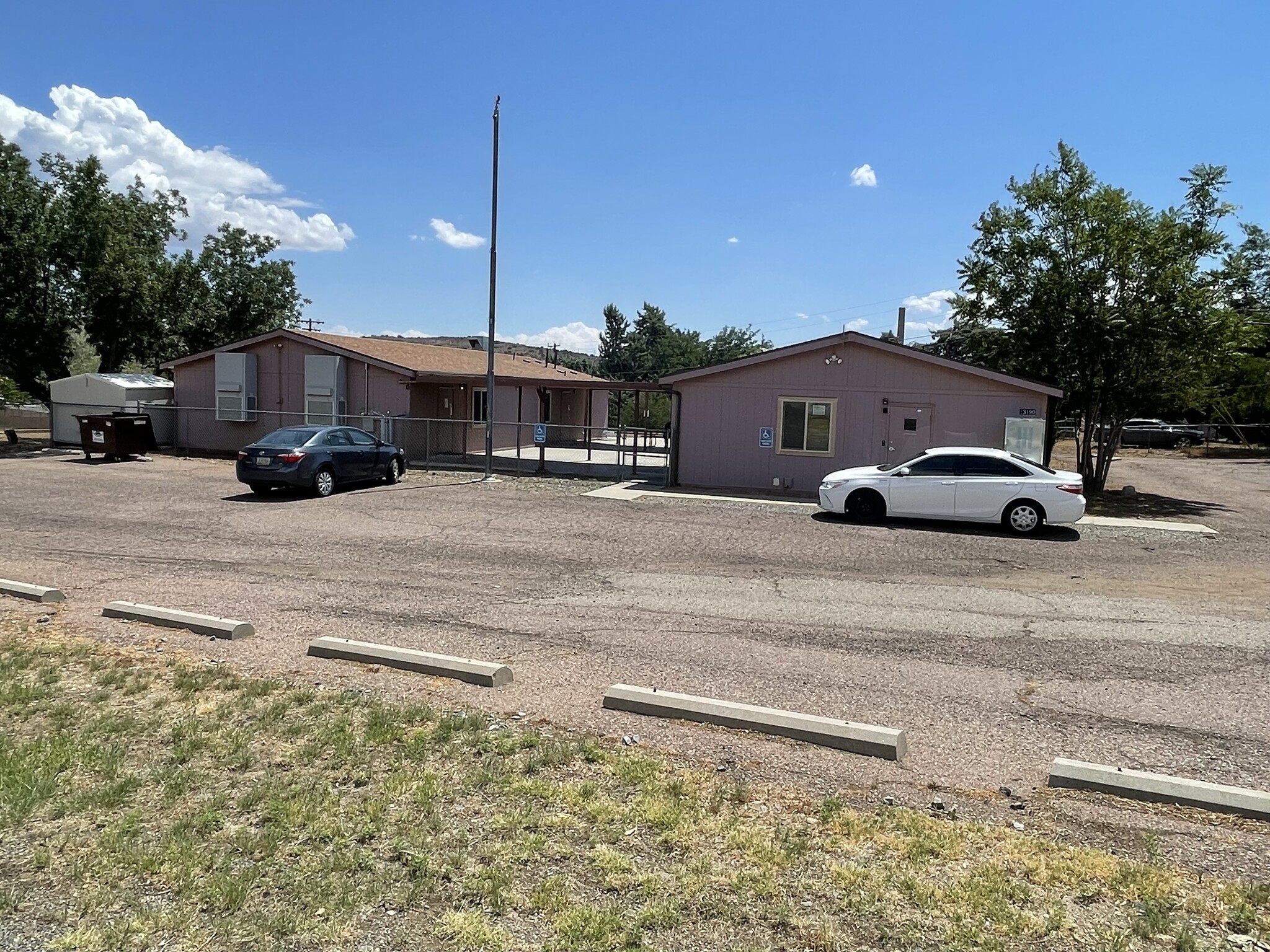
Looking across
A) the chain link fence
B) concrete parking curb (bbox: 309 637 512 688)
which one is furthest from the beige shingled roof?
concrete parking curb (bbox: 309 637 512 688)

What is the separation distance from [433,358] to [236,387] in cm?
615

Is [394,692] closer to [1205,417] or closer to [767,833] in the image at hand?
[767,833]

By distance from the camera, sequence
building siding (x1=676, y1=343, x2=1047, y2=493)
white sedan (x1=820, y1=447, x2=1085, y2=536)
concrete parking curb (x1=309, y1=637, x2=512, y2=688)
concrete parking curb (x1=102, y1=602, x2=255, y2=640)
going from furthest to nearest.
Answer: building siding (x1=676, y1=343, x2=1047, y2=493), white sedan (x1=820, y1=447, x2=1085, y2=536), concrete parking curb (x1=102, y1=602, x2=255, y2=640), concrete parking curb (x1=309, y1=637, x2=512, y2=688)

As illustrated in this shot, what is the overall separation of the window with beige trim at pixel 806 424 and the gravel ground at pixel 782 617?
4.07 metres

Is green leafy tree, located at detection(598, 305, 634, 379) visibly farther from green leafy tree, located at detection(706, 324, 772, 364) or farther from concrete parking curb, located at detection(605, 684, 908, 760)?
concrete parking curb, located at detection(605, 684, 908, 760)

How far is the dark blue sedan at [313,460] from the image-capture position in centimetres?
1734

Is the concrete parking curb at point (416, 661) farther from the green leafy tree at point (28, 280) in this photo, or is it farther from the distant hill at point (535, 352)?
the distant hill at point (535, 352)

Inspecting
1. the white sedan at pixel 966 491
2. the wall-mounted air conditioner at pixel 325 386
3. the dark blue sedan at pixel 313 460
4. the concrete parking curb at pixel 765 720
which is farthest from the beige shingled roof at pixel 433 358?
the concrete parking curb at pixel 765 720

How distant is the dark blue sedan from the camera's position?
1734 cm

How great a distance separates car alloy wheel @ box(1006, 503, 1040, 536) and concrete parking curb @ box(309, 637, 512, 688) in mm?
11355

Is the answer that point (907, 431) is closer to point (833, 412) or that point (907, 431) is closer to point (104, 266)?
point (833, 412)

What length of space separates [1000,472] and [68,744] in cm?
1419

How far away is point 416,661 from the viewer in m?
6.54

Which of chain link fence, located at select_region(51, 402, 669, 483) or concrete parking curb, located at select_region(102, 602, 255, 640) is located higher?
chain link fence, located at select_region(51, 402, 669, 483)
